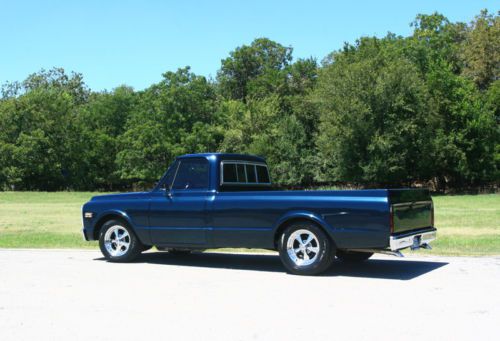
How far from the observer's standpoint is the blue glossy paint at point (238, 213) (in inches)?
338

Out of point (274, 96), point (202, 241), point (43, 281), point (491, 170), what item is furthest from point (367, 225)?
point (274, 96)

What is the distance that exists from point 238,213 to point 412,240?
2.76 metres

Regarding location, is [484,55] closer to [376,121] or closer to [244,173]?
[376,121]

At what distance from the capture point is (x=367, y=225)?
28.0ft

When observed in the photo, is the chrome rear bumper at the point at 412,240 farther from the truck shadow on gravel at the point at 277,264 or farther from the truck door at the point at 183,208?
the truck door at the point at 183,208

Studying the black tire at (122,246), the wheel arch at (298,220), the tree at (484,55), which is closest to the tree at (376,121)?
the tree at (484,55)

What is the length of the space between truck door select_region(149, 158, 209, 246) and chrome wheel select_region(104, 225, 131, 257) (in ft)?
2.36

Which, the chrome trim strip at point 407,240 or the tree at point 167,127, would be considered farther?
the tree at point 167,127

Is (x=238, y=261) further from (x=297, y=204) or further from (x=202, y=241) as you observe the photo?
(x=297, y=204)

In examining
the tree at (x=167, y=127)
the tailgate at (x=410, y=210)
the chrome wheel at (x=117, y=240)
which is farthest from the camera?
the tree at (x=167, y=127)

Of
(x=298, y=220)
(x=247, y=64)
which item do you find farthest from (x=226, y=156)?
(x=247, y=64)

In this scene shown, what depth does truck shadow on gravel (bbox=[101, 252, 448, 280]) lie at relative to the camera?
920 cm

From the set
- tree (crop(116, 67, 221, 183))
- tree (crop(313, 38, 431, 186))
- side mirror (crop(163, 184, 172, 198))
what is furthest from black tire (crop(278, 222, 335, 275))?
tree (crop(116, 67, 221, 183))

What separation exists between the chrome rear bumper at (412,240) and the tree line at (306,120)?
129 ft
